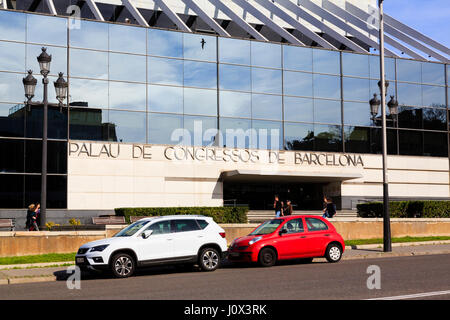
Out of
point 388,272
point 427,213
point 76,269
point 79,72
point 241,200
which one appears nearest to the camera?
point 388,272

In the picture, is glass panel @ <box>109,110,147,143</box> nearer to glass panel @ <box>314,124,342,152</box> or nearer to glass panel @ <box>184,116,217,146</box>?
glass panel @ <box>184,116,217,146</box>

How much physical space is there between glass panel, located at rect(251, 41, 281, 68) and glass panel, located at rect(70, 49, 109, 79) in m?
9.92

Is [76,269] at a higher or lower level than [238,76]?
lower

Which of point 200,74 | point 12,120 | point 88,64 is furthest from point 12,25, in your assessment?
point 200,74

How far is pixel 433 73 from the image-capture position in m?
43.7

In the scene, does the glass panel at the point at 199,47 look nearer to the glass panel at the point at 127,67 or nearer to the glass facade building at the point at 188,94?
the glass facade building at the point at 188,94

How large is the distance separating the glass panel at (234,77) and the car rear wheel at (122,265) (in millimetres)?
23239

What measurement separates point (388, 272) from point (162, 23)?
34.6 m

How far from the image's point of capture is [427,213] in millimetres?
30469

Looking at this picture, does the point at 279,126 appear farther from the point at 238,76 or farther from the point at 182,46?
the point at 182,46

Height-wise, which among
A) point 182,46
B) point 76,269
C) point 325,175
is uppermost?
point 182,46

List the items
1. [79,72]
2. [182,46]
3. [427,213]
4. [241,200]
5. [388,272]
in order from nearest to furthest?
[388,272] < [427,213] < [79,72] < [182,46] < [241,200]

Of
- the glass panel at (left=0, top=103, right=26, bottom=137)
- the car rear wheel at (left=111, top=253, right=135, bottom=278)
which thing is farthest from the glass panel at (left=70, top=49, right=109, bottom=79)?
A: the car rear wheel at (left=111, top=253, right=135, bottom=278)
